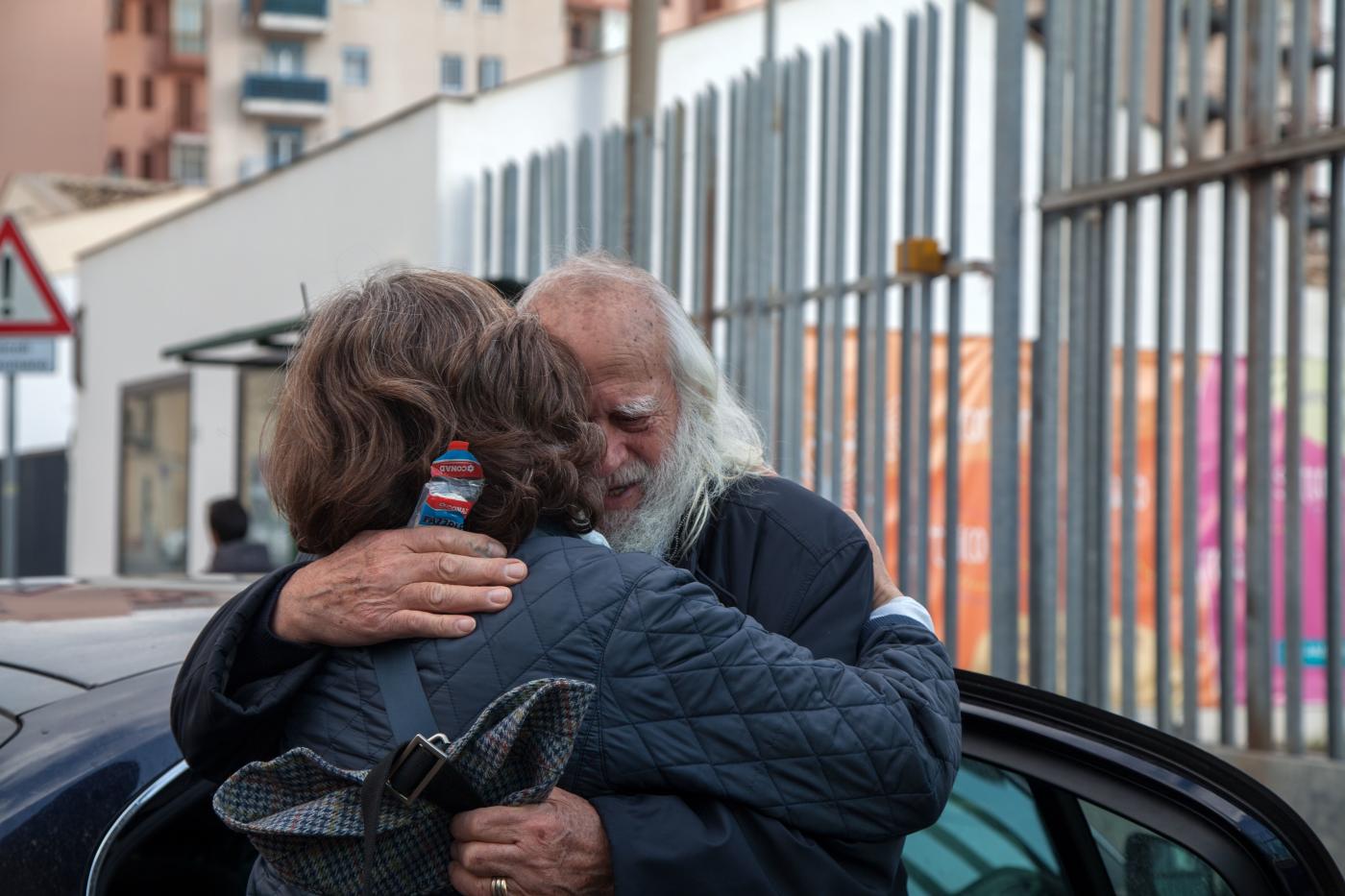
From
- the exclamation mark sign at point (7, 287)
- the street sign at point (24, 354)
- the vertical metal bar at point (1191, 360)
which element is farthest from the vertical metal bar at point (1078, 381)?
the exclamation mark sign at point (7, 287)

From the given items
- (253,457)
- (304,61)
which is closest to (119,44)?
(304,61)

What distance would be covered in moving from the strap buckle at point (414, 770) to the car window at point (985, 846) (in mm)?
1068

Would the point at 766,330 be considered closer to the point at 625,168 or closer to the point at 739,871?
the point at 625,168

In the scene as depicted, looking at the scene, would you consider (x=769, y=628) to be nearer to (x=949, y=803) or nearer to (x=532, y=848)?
(x=532, y=848)

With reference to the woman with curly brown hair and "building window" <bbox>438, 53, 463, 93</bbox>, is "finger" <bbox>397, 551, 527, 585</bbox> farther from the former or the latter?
"building window" <bbox>438, 53, 463, 93</bbox>

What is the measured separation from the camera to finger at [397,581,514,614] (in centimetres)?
161

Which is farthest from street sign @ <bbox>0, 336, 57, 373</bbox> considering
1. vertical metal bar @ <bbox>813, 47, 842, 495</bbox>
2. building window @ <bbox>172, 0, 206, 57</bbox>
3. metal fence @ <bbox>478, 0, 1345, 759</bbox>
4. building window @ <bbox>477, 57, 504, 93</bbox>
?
building window @ <bbox>172, 0, 206, 57</bbox>

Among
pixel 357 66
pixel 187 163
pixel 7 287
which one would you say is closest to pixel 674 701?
pixel 7 287

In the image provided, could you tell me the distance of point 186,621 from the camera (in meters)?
2.42

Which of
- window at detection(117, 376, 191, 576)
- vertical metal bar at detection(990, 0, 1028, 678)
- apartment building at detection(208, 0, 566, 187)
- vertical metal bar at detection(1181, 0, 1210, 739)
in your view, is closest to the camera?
vertical metal bar at detection(1181, 0, 1210, 739)

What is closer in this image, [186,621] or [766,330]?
[186,621]

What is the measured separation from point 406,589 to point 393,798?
0.22 m

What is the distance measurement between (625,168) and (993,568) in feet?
10.7

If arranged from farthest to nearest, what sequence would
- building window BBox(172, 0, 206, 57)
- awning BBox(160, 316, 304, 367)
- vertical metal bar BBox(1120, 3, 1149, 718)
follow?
building window BBox(172, 0, 206, 57) < awning BBox(160, 316, 304, 367) < vertical metal bar BBox(1120, 3, 1149, 718)
